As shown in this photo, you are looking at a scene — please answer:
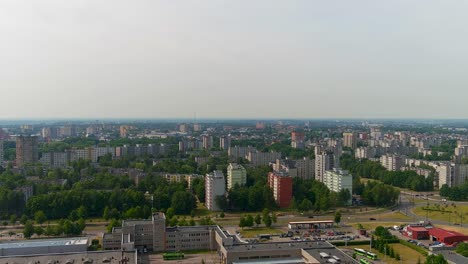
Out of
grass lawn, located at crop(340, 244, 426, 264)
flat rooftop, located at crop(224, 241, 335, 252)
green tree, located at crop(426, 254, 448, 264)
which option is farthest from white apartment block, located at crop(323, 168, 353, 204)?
green tree, located at crop(426, 254, 448, 264)

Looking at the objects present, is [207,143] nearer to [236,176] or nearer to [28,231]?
[236,176]

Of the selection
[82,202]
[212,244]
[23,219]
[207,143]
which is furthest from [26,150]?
[212,244]

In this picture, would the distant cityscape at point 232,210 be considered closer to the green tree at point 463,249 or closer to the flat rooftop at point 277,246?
the flat rooftop at point 277,246

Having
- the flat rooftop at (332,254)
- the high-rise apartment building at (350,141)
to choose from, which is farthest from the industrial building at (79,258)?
the high-rise apartment building at (350,141)

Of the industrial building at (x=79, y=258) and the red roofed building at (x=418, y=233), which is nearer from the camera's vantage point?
the industrial building at (x=79, y=258)

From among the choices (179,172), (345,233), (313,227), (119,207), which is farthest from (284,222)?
(179,172)

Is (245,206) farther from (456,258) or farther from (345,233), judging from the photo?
(456,258)
